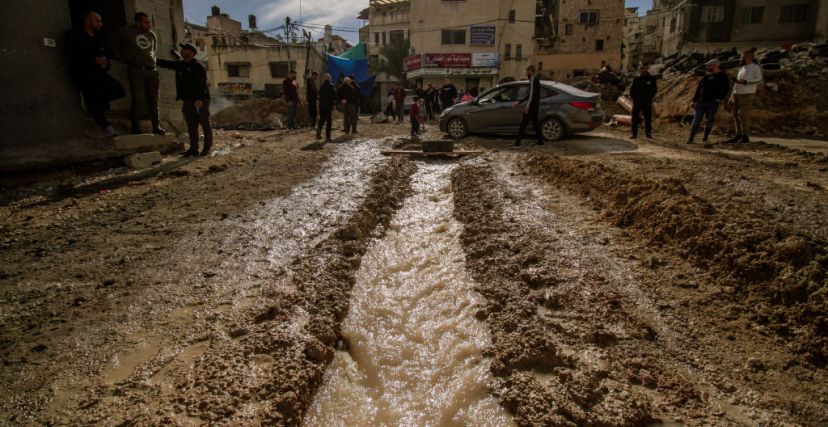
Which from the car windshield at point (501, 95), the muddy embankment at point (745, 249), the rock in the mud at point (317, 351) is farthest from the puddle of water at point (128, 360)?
the car windshield at point (501, 95)

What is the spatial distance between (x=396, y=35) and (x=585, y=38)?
670 inches

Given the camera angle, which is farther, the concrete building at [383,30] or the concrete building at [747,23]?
the concrete building at [383,30]

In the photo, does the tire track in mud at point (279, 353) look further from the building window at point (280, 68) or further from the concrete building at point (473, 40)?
the building window at point (280, 68)

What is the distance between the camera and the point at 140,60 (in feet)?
23.1

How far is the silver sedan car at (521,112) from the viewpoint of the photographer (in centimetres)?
959

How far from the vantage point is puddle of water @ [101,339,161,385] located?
2088 millimetres

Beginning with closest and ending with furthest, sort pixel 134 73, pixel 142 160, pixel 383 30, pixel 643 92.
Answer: pixel 142 160, pixel 134 73, pixel 643 92, pixel 383 30

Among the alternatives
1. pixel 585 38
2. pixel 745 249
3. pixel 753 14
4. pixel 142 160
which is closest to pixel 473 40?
pixel 585 38

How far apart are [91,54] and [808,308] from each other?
8001 millimetres

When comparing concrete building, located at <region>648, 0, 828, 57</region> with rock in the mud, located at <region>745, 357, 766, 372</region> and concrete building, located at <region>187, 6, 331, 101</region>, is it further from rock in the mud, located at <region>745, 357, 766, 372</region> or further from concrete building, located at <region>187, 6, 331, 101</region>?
rock in the mud, located at <region>745, 357, 766, 372</region>

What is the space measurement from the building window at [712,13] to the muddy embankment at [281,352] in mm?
40047

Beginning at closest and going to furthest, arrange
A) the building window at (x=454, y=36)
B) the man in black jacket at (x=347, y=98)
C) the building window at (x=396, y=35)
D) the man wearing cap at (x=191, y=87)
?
the man wearing cap at (x=191, y=87)
the man in black jacket at (x=347, y=98)
the building window at (x=454, y=36)
the building window at (x=396, y=35)

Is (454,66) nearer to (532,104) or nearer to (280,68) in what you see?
(280,68)

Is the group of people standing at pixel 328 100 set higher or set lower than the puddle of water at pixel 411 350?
higher
